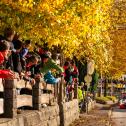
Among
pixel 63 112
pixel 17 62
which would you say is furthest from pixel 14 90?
pixel 63 112

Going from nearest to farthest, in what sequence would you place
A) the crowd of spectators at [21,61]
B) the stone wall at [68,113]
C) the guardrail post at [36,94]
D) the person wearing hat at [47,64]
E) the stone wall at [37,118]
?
the crowd of spectators at [21,61] < the stone wall at [37,118] < the guardrail post at [36,94] < the person wearing hat at [47,64] < the stone wall at [68,113]

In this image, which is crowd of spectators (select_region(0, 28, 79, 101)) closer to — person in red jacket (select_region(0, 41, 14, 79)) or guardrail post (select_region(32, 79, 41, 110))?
person in red jacket (select_region(0, 41, 14, 79))

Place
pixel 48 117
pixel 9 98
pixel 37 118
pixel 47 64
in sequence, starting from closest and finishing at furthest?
pixel 9 98
pixel 37 118
pixel 47 64
pixel 48 117

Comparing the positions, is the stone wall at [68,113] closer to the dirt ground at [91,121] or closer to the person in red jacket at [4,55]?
the dirt ground at [91,121]

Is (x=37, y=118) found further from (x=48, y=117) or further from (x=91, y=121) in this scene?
(x=91, y=121)

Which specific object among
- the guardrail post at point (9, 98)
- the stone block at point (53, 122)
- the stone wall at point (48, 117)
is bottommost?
the stone block at point (53, 122)

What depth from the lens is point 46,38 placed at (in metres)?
17.1

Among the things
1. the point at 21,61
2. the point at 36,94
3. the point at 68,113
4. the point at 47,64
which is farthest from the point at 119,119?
the point at 21,61

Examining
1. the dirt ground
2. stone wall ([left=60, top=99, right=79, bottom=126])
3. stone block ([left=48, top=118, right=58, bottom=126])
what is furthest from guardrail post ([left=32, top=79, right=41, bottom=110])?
the dirt ground

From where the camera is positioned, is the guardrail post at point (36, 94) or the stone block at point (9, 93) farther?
the guardrail post at point (36, 94)

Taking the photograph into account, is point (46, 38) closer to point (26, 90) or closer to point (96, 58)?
point (26, 90)

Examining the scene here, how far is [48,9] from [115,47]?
3832 cm

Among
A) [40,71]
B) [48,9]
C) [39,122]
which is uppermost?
[48,9]

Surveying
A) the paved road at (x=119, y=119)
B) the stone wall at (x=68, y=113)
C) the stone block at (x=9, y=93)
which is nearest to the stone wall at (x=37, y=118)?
the stone block at (x=9, y=93)
